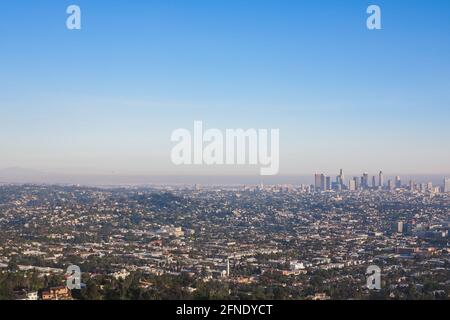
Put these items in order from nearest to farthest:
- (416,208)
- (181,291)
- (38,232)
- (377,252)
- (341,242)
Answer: (181,291) → (377,252) → (341,242) → (38,232) → (416,208)

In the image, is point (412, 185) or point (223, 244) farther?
point (412, 185)

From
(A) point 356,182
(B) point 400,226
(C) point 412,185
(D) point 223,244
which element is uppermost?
(A) point 356,182

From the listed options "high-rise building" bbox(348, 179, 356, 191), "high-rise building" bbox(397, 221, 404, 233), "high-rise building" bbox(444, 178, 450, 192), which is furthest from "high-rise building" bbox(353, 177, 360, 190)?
"high-rise building" bbox(397, 221, 404, 233)

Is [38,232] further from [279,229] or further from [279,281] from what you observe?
[279,281]

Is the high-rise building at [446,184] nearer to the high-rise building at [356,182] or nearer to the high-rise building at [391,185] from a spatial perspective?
the high-rise building at [391,185]

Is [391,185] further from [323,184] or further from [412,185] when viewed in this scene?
[323,184]

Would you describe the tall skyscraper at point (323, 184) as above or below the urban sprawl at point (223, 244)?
above

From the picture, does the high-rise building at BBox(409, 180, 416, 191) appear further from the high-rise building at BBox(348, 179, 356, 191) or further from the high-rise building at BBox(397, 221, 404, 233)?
the high-rise building at BBox(397, 221, 404, 233)

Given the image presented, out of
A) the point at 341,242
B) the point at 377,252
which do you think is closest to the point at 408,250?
the point at 377,252

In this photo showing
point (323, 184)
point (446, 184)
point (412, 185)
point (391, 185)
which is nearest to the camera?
point (446, 184)

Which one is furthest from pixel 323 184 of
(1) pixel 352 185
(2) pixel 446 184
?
(2) pixel 446 184

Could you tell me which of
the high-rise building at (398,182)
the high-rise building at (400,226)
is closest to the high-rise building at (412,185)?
the high-rise building at (398,182)
